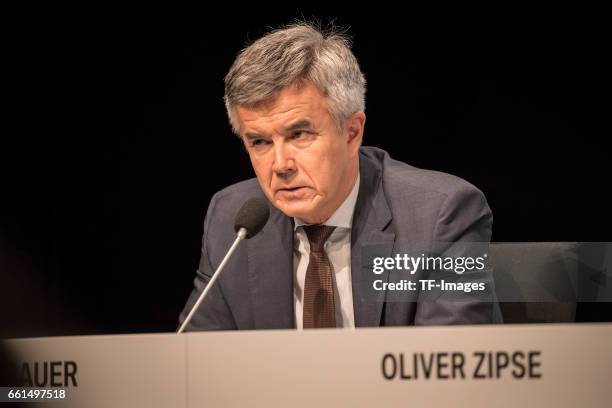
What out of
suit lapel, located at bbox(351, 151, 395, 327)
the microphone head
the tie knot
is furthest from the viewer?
the tie knot

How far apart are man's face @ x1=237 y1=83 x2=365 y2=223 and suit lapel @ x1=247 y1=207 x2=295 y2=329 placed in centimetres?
9

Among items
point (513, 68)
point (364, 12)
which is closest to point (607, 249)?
point (513, 68)

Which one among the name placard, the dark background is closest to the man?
the dark background

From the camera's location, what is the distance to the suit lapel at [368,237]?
2051 millimetres

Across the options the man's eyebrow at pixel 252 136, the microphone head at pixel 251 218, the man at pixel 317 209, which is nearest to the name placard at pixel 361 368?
the microphone head at pixel 251 218

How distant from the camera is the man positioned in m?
2.07

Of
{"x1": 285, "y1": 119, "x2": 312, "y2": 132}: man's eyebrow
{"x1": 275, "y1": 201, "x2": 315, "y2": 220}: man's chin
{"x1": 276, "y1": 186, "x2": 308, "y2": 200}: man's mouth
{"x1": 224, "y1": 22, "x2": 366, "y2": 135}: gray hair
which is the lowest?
{"x1": 275, "y1": 201, "x2": 315, "y2": 220}: man's chin

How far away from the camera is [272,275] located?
7.08ft

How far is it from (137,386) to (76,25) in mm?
2132

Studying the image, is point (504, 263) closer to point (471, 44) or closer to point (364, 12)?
point (471, 44)

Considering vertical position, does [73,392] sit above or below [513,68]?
below

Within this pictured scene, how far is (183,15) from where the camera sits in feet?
10.00

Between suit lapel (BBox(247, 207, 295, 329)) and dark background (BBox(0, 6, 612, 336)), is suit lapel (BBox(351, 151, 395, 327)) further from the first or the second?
dark background (BBox(0, 6, 612, 336))

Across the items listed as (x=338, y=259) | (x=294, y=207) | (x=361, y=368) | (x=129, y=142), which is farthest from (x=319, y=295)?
(x=129, y=142)
